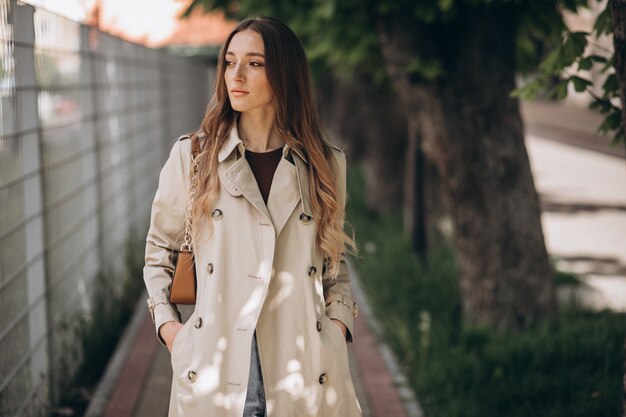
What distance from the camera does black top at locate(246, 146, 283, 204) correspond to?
10.6ft

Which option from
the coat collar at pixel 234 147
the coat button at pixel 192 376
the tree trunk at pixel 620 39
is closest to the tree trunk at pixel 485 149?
the tree trunk at pixel 620 39

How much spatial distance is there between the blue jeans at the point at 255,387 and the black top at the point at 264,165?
0.54 m

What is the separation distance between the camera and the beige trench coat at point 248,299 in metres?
3.05

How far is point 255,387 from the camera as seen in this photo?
310 centimetres

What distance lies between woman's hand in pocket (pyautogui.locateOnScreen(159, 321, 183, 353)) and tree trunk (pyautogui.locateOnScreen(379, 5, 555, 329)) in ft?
13.1

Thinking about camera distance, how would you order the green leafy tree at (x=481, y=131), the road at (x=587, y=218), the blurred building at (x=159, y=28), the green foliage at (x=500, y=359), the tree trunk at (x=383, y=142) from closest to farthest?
the green foliage at (x=500, y=359) → the green leafy tree at (x=481, y=131) → the road at (x=587, y=218) → the tree trunk at (x=383, y=142) → the blurred building at (x=159, y=28)

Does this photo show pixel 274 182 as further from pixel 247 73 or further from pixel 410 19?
pixel 410 19

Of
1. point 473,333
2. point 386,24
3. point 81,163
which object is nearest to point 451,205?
point 473,333

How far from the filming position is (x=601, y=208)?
15.5 metres

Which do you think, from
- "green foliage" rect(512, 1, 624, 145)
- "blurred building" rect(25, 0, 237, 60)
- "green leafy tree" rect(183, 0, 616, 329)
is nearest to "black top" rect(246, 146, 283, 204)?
"green foliage" rect(512, 1, 624, 145)

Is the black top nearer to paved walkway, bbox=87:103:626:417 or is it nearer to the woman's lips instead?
the woman's lips

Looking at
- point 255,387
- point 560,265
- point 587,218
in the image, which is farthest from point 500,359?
point 587,218

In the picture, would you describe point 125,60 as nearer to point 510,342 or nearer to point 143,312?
point 143,312

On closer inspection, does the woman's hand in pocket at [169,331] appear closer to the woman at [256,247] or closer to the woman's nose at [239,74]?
the woman at [256,247]
